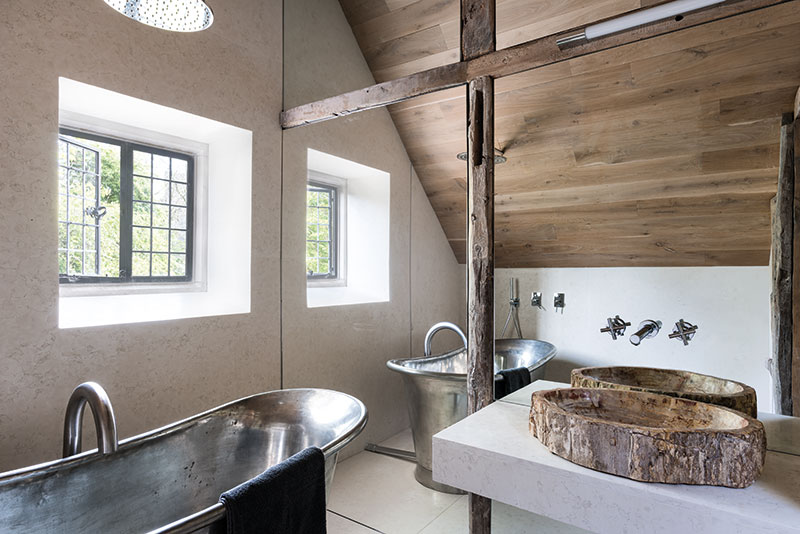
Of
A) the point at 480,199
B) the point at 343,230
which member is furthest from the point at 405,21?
the point at 343,230

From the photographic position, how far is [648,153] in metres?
1.72

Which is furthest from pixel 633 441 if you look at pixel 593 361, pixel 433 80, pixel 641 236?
pixel 433 80

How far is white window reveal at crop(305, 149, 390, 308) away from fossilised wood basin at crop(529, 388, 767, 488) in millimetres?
1457

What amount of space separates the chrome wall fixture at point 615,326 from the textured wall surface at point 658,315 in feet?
0.05

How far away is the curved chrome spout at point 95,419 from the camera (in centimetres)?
145

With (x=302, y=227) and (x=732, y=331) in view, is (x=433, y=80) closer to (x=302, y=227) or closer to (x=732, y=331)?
(x=302, y=227)

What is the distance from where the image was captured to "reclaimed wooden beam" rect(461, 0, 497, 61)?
195 cm

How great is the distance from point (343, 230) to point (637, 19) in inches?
68.1

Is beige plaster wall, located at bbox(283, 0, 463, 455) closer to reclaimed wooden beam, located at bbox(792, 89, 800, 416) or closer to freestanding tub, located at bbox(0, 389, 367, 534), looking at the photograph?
freestanding tub, located at bbox(0, 389, 367, 534)

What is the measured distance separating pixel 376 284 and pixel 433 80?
1.18 metres

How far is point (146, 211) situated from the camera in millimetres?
2287

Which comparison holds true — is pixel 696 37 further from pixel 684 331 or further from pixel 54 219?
pixel 54 219

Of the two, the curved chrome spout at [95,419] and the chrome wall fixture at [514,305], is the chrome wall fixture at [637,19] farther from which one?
the curved chrome spout at [95,419]

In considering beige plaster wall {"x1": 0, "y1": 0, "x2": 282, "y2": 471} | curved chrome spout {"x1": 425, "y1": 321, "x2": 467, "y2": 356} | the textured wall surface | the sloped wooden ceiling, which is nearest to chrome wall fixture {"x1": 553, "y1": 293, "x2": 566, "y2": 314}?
the textured wall surface
